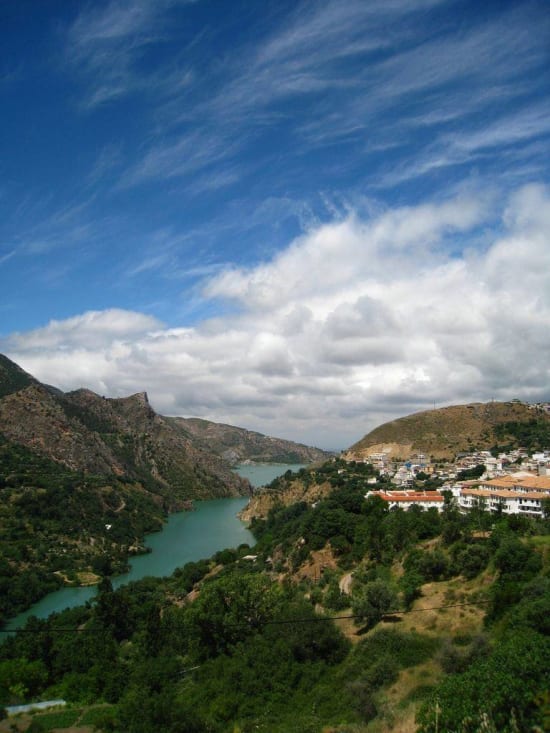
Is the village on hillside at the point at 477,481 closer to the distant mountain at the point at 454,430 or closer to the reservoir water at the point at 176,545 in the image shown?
the distant mountain at the point at 454,430

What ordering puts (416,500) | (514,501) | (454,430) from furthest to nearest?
(454,430), (416,500), (514,501)

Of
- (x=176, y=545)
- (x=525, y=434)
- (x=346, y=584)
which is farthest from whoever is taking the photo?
(x=525, y=434)

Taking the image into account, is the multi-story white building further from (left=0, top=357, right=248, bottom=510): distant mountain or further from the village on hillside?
(left=0, top=357, right=248, bottom=510): distant mountain

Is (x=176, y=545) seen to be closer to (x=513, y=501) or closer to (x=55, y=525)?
(x=55, y=525)

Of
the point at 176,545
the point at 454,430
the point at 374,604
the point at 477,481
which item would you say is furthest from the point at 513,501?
the point at 176,545

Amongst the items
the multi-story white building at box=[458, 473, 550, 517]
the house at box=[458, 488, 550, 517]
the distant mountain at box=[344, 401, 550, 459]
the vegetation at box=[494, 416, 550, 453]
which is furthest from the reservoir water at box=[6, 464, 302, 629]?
the vegetation at box=[494, 416, 550, 453]

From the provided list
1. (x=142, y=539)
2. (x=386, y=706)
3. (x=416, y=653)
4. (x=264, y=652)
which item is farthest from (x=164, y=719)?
(x=142, y=539)
